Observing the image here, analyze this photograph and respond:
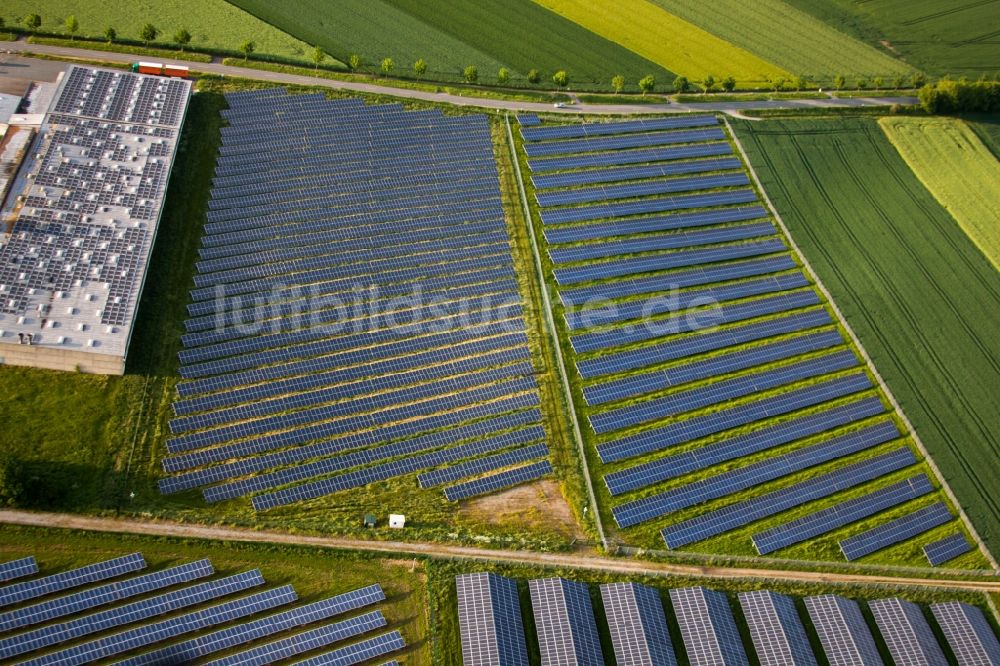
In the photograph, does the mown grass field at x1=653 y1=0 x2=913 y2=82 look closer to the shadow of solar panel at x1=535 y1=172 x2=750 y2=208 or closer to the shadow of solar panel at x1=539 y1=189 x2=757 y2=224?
the shadow of solar panel at x1=535 y1=172 x2=750 y2=208

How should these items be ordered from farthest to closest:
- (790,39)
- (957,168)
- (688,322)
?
1. (790,39)
2. (957,168)
3. (688,322)

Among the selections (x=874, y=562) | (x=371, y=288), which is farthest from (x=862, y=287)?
(x=371, y=288)

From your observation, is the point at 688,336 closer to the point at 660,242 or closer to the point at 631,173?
the point at 660,242

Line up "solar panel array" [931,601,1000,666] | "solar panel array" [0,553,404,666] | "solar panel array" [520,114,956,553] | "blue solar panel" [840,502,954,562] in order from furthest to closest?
"solar panel array" [520,114,956,553] → "blue solar panel" [840,502,954,562] → "solar panel array" [931,601,1000,666] → "solar panel array" [0,553,404,666]

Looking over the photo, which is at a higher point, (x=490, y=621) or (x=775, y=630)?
(x=490, y=621)

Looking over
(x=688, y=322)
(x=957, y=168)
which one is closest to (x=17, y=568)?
(x=688, y=322)

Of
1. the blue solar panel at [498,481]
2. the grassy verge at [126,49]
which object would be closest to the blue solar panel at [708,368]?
→ the blue solar panel at [498,481]

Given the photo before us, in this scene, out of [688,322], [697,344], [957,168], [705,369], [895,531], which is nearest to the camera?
[895,531]

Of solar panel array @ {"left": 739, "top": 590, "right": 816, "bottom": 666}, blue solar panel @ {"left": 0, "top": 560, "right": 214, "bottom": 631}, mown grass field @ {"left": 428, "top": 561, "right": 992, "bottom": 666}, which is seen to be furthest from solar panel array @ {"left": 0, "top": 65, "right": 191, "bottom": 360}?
solar panel array @ {"left": 739, "top": 590, "right": 816, "bottom": 666}
